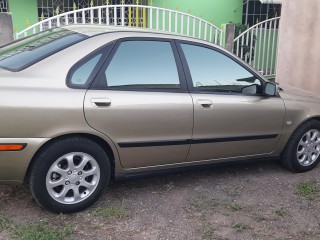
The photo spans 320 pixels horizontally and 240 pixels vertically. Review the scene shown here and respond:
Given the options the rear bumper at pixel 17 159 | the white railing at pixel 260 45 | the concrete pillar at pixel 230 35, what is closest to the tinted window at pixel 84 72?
the rear bumper at pixel 17 159

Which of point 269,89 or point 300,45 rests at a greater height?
point 300,45

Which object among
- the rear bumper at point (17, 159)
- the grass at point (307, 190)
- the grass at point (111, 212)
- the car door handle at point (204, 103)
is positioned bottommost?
the grass at point (307, 190)

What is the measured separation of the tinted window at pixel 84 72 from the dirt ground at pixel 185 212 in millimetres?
1163

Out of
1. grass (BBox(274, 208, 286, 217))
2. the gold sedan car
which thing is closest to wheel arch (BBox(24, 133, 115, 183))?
the gold sedan car

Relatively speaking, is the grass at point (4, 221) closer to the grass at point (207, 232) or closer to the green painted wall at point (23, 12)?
the grass at point (207, 232)

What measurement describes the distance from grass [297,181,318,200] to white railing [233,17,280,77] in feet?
17.9

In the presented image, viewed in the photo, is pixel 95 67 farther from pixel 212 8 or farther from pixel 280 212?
pixel 212 8

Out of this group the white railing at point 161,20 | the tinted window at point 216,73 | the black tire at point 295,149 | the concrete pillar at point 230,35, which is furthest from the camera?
the concrete pillar at point 230,35

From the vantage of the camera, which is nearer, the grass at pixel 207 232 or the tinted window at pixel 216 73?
the grass at pixel 207 232

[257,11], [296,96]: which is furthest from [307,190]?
[257,11]

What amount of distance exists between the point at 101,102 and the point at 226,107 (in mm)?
1325

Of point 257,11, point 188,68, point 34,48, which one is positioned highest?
point 257,11

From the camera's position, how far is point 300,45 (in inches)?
283

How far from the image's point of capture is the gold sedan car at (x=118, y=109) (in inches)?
131
